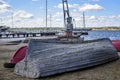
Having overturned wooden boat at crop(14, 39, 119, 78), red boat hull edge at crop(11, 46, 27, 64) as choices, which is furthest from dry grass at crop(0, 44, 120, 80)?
red boat hull edge at crop(11, 46, 27, 64)

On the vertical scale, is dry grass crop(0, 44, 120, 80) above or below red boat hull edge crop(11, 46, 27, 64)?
below

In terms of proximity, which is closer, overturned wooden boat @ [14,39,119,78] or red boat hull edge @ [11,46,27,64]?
overturned wooden boat @ [14,39,119,78]

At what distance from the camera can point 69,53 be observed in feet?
42.7

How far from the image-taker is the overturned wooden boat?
11836 millimetres

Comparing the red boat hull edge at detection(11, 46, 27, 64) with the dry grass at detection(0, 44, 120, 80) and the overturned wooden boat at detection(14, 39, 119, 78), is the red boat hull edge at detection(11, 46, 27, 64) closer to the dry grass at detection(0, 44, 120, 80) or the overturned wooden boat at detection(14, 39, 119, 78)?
the dry grass at detection(0, 44, 120, 80)

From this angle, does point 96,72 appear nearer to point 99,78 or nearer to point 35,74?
point 99,78

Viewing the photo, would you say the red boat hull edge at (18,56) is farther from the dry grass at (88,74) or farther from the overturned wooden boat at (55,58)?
the overturned wooden boat at (55,58)

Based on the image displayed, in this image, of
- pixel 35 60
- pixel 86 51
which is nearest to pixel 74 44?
pixel 86 51

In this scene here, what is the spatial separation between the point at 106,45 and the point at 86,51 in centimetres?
254

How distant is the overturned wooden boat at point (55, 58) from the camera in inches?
466

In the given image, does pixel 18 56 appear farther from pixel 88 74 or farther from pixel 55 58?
Result: pixel 88 74

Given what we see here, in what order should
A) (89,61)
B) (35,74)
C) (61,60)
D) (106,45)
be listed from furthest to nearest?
(106,45) < (89,61) < (61,60) < (35,74)

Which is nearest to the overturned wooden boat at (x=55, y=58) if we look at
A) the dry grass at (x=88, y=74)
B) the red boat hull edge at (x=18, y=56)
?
the dry grass at (x=88, y=74)

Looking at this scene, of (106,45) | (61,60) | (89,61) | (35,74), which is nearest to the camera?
(35,74)
